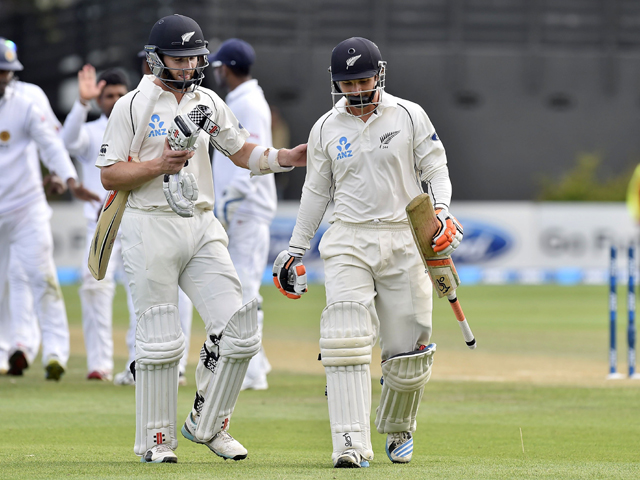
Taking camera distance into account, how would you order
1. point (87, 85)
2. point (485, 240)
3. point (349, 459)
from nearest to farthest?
point (349, 459), point (87, 85), point (485, 240)

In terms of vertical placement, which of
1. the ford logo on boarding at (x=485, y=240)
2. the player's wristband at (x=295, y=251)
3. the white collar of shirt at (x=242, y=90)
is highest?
the player's wristband at (x=295, y=251)

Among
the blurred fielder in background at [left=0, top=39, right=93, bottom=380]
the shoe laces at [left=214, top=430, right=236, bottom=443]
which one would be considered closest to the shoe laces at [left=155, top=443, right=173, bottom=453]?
the shoe laces at [left=214, top=430, right=236, bottom=443]

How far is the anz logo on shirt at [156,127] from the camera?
17.1 feet

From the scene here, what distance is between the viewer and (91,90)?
8.34m

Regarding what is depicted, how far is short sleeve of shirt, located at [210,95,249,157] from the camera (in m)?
5.49

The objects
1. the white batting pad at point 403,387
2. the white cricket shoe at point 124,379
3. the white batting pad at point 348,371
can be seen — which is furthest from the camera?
the white cricket shoe at point 124,379

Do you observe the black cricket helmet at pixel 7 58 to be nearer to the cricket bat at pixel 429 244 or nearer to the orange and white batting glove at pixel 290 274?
the orange and white batting glove at pixel 290 274

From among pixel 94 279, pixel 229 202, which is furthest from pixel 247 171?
pixel 94 279

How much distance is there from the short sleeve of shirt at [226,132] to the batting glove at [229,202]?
2440mm

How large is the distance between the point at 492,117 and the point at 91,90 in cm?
1995

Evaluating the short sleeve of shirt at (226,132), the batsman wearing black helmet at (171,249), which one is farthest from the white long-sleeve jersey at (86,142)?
the batsman wearing black helmet at (171,249)

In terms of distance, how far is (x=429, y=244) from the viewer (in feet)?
16.8

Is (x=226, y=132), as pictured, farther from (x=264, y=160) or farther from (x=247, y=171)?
(x=247, y=171)

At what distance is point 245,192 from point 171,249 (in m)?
2.96
